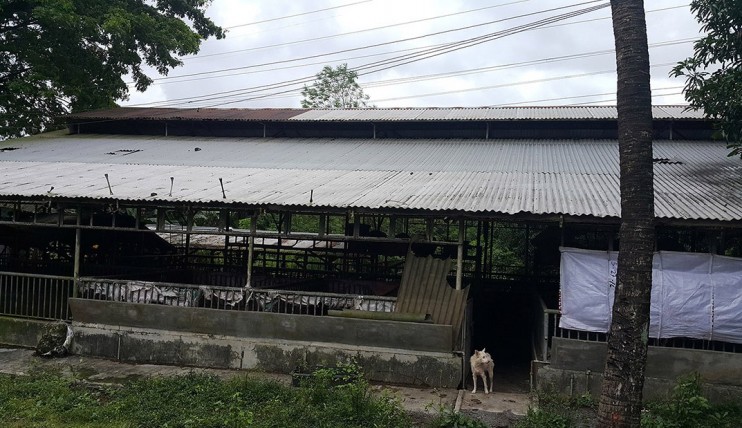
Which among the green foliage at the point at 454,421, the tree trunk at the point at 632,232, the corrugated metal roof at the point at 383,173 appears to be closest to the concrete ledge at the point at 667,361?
the corrugated metal roof at the point at 383,173

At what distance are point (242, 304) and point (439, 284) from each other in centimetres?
416

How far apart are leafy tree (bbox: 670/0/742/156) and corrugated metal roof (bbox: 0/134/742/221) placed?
4.30 ft

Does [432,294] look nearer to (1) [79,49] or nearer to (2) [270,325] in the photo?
(2) [270,325]

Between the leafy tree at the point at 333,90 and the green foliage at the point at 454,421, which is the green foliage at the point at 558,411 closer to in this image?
the green foliage at the point at 454,421

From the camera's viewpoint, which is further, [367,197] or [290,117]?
[290,117]

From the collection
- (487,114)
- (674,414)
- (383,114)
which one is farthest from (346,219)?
(674,414)

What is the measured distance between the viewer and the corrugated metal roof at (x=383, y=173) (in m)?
10.1

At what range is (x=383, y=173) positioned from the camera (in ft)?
43.4

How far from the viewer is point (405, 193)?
11.0m

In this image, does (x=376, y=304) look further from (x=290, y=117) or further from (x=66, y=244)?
(x=66, y=244)

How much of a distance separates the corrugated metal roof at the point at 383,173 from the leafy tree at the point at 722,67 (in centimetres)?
131

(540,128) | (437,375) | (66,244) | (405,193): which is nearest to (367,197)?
(405,193)

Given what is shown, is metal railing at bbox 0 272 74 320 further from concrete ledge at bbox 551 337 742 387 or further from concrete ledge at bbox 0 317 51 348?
concrete ledge at bbox 551 337 742 387

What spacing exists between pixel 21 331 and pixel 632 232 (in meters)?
12.2
